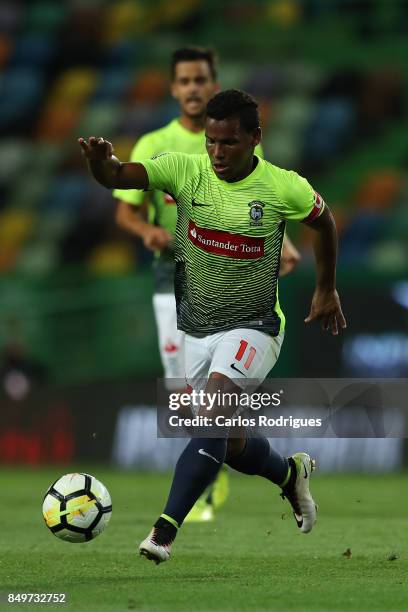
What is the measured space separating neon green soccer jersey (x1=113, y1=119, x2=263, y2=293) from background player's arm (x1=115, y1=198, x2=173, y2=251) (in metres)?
0.05

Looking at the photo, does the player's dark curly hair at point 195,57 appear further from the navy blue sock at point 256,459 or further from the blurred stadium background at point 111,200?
the blurred stadium background at point 111,200

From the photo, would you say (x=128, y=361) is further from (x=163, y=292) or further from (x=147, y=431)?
(x=163, y=292)

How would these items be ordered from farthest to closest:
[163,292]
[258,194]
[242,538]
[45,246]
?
[45,246]
[163,292]
[242,538]
[258,194]

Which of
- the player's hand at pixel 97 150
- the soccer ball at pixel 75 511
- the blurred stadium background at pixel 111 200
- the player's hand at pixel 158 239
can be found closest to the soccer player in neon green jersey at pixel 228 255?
the player's hand at pixel 97 150

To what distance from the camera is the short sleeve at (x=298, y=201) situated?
5.72 m

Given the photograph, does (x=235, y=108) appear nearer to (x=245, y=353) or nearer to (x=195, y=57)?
(x=245, y=353)

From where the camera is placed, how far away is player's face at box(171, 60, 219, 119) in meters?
8.03

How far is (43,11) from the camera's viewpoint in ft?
67.8

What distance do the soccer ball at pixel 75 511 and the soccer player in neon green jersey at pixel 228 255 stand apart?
1.22ft

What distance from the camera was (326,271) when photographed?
583cm

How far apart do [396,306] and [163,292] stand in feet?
17.5

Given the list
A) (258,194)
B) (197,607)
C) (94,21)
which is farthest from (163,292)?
(94,21)

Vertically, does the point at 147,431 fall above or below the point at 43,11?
below

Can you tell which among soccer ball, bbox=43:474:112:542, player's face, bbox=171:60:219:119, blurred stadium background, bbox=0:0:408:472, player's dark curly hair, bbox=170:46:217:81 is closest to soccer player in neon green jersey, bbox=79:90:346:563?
soccer ball, bbox=43:474:112:542
